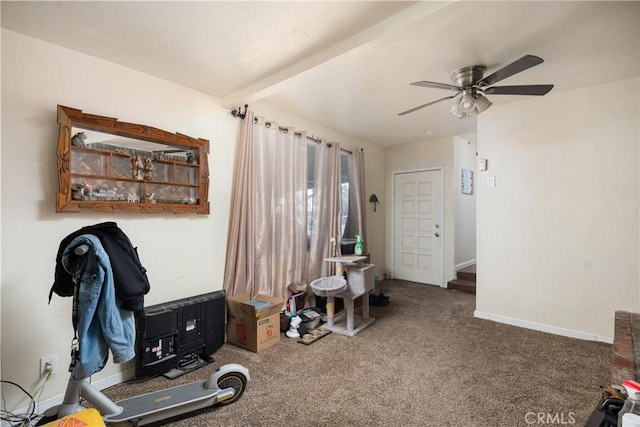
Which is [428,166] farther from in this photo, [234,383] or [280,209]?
[234,383]

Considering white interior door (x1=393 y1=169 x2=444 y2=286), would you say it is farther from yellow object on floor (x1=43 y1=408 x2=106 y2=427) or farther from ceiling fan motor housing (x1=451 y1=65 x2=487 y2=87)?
yellow object on floor (x1=43 y1=408 x2=106 y2=427)

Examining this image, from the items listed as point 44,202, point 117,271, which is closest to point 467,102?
point 117,271

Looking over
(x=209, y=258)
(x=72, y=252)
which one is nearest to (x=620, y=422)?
(x=72, y=252)

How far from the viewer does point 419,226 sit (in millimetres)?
5371

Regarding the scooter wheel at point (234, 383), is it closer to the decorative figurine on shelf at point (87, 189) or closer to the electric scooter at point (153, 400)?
the electric scooter at point (153, 400)

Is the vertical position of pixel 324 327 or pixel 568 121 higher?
pixel 568 121

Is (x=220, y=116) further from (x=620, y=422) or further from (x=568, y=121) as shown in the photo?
(x=568, y=121)

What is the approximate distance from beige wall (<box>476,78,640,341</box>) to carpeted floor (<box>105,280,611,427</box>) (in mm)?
351

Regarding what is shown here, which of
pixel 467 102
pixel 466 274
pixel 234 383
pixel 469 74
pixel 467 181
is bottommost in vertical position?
pixel 234 383

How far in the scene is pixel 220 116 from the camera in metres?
3.03

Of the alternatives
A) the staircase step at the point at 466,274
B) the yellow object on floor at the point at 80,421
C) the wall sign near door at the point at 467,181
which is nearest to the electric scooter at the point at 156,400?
the yellow object on floor at the point at 80,421

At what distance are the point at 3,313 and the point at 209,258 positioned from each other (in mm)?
1400

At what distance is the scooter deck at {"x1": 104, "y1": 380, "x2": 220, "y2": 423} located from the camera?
1726mm

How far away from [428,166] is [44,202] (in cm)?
501
